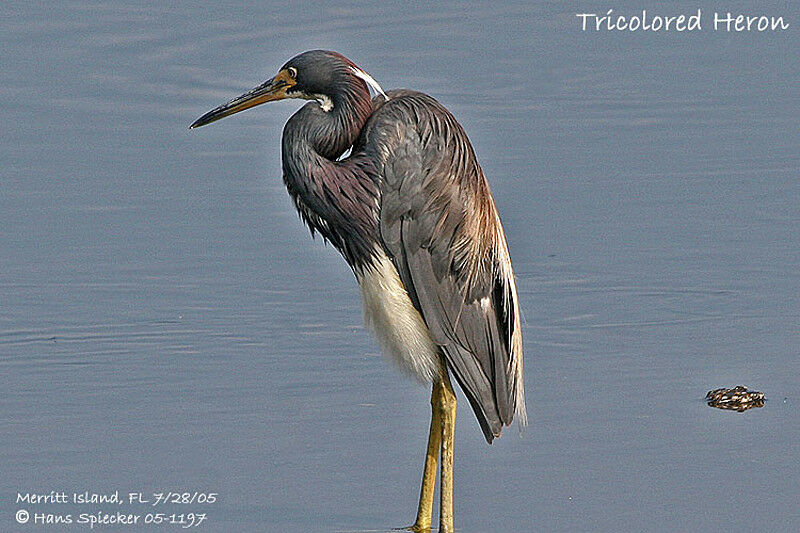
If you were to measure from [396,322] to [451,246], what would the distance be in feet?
1.14

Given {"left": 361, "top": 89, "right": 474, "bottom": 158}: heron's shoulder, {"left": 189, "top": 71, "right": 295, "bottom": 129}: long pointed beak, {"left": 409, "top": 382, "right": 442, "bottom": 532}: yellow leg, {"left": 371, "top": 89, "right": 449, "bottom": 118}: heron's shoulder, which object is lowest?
{"left": 409, "top": 382, "right": 442, "bottom": 532}: yellow leg

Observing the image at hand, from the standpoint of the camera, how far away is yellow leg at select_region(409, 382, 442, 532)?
20.8 feet

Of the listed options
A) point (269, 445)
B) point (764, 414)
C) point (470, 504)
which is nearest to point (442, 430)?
point (470, 504)

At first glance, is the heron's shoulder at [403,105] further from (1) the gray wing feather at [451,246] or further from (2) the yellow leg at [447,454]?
(2) the yellow leg at [447,454]

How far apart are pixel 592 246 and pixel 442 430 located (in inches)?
103

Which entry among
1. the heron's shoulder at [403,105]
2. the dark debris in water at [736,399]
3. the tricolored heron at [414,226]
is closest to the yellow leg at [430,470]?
the tricolored heron at [414,226]

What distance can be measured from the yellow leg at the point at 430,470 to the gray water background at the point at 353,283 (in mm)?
67

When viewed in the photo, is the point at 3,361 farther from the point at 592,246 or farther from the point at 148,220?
the point at 592,246

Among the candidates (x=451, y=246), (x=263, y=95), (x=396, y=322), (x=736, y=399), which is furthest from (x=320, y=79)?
(x=736, y=399)

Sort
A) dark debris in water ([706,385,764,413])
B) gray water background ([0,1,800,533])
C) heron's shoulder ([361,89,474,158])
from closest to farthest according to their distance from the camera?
heron's shoulder ([361,89,474,158])
gray water background ([0,1,800,533])
dark debris in water ([706,385,764,413])

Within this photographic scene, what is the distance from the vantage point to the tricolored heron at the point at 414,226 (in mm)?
6215

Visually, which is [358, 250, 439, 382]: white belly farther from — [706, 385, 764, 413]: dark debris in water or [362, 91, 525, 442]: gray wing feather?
[706, 385, 764, 413]: dark debris in water

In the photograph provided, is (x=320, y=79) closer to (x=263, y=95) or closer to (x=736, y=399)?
(x=263, y=95)

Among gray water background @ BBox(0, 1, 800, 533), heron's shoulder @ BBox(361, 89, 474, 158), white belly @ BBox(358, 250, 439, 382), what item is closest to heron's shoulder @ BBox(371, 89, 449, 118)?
heron's shoulder @ BBox(361, 89, 474, 158)
